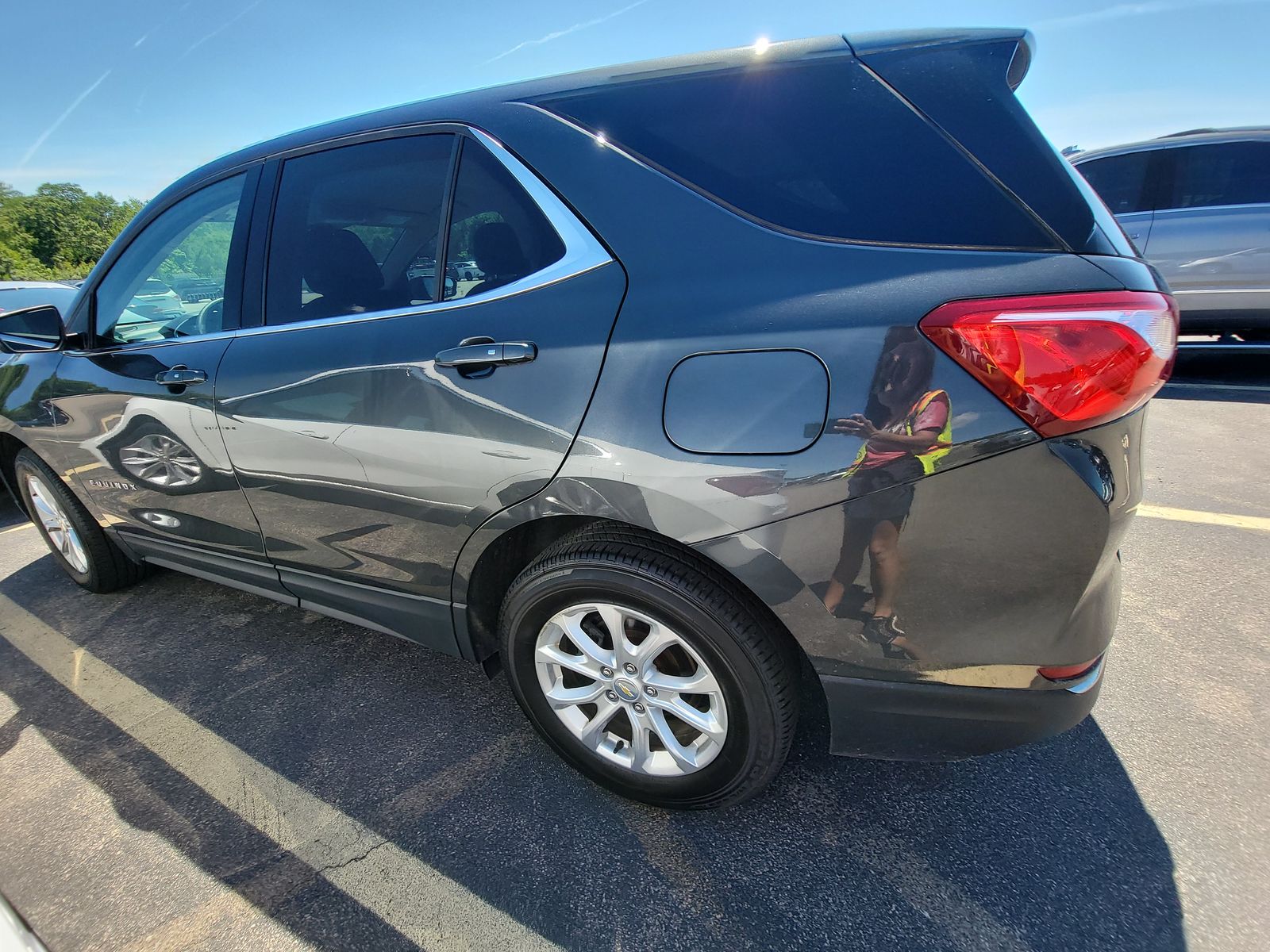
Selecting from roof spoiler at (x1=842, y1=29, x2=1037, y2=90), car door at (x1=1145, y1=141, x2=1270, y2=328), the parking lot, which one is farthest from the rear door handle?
car door at (x1=1145, y1=141, x2=1270, y2=328)

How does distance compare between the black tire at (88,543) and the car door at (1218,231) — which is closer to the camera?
the black tire at (88,543)

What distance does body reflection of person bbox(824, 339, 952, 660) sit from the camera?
120 centimetres

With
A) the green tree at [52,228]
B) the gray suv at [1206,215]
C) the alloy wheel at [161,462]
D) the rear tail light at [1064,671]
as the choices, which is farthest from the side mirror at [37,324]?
the green tree at [52,228]

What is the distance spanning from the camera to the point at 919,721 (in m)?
1.45

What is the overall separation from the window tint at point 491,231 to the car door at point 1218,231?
234 inches

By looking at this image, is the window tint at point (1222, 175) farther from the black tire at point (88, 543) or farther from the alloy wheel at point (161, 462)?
the black tire at point (88, 543)

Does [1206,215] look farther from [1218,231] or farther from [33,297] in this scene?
[33,297]

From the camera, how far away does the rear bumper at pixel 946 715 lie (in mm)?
1397

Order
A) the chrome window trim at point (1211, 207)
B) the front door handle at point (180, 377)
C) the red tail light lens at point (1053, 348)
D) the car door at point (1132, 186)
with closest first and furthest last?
the red tail light lens at point (1053, 348) → the front door handle at point (180, 377) → the chrome window trim at point (1211, 207) → the car door at point (1132, 186)

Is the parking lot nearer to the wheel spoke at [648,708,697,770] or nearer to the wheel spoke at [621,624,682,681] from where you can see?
the wheel spoke at [648,708,697,770]

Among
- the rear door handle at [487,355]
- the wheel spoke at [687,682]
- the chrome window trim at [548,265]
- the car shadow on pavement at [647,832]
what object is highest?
the chrome window trim at [548,265]

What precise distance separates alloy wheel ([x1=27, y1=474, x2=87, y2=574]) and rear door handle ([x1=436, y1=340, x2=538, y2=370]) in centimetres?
258

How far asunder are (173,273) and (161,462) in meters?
0.72

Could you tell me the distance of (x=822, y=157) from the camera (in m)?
1.35
